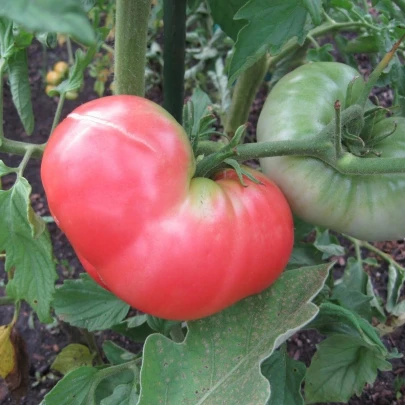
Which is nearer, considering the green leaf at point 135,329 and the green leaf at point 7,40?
the green leaf at point 7,40

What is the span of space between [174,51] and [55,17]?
1.80 feet

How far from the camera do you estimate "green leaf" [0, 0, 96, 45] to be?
0.26m

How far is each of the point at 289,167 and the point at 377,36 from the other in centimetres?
36

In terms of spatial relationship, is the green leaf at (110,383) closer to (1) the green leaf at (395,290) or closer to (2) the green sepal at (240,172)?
(2) the green sepal at (240,172)

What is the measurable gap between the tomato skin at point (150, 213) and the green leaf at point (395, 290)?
728mm

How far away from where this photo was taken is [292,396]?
806 mm

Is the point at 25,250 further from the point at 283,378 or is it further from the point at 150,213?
the point at 283,378

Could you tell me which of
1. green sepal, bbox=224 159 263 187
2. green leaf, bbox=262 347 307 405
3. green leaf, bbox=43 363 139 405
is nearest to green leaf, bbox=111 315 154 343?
green leaf, bbox=43 363 139 405

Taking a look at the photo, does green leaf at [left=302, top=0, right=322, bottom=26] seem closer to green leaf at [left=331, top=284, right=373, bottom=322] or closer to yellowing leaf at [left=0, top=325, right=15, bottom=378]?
green leaf at [left=331, top=284, right=373, bottom=322]

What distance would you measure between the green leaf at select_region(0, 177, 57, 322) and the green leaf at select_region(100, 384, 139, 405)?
15 cm

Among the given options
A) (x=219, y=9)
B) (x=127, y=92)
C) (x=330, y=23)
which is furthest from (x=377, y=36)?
(x=127, y=92)

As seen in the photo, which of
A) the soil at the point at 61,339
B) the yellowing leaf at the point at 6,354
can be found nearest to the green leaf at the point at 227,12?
the yellowing leaf at the point at 6,354

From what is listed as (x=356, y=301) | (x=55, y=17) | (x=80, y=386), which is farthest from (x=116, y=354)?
(x=55, y=17)

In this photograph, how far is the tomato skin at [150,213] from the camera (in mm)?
529
